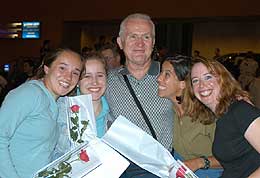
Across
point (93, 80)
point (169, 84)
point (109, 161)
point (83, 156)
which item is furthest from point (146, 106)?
point (83, 156)

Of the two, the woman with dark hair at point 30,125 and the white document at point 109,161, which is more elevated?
the woman with dark hair at point 30,125

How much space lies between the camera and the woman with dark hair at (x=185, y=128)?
2.62m

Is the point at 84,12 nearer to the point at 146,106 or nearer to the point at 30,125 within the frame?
the point at 146,106

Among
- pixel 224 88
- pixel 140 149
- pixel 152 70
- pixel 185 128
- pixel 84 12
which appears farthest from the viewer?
pixel 84 12

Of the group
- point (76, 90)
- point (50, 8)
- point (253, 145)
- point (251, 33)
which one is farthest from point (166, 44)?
point (253, 145)

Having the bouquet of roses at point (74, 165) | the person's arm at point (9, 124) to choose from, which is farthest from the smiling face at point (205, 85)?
the person's arm at point (9, 124)

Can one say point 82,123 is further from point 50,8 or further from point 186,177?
point 50,8

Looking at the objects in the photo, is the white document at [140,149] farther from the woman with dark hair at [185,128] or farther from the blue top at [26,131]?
the blue top at [26,131]

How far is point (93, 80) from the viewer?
2.85 meters

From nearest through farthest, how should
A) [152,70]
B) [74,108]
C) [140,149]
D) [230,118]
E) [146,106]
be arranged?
[230,118], [140,149], [74,108], [146,106], [152,70]

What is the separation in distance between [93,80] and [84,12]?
393 inches

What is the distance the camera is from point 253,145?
205 centimetres

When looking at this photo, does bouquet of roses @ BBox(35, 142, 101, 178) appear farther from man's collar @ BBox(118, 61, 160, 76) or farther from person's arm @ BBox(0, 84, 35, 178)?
man's collar @ BBox(118, 61, 160, 76)

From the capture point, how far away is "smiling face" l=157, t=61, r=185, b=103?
112 inches
